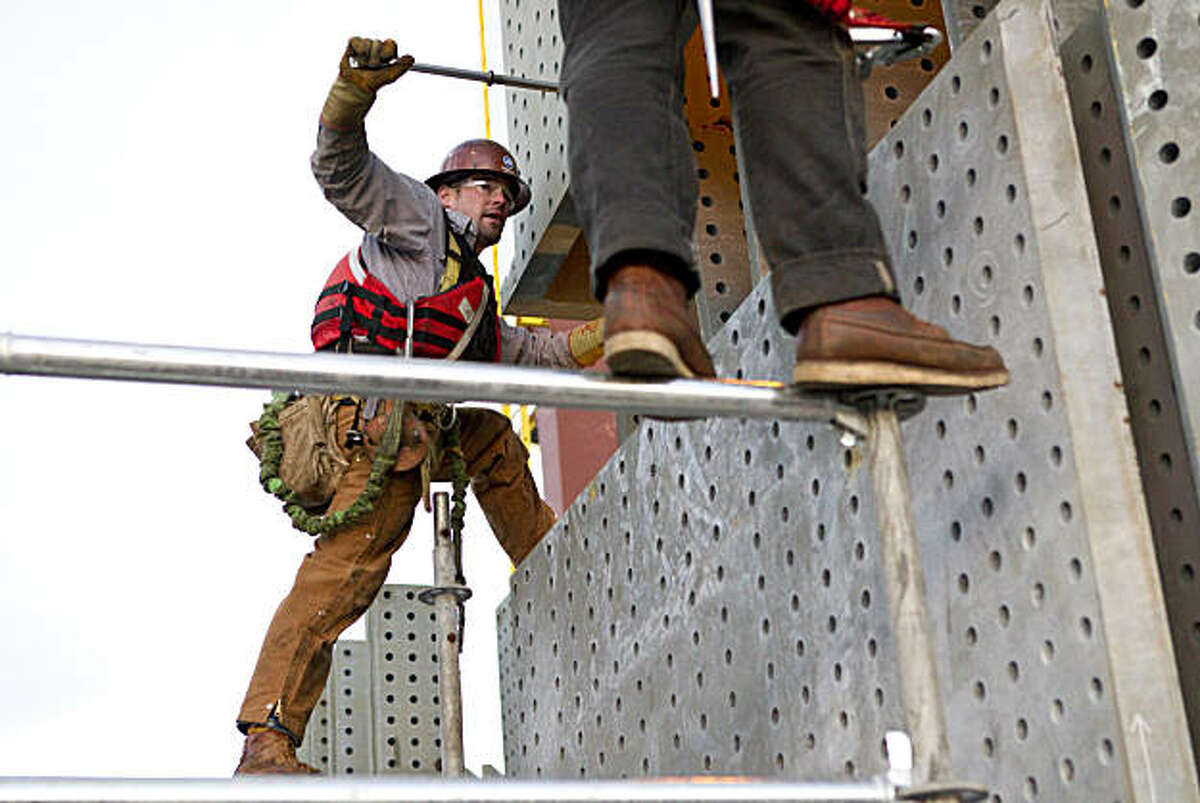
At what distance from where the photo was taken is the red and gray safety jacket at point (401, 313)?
434cm

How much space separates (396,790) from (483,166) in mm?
3319

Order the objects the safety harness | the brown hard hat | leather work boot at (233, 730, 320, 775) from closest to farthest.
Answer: leather work boot at (233, 730, 320, 775) < the safety harness < the brown hard hat

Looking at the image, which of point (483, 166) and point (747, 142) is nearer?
point (747, 142)

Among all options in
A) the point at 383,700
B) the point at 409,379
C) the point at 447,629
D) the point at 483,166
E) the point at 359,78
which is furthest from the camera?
the point at 383,700

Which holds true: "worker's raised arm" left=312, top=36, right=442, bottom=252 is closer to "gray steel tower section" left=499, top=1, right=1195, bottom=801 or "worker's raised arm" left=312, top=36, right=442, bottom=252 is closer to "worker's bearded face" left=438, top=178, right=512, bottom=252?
"worker's bearded face" left=438, top=178, right=512, bottom=252

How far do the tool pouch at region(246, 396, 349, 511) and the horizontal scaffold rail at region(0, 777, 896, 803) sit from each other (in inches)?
110

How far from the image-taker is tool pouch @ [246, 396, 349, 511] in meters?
4.45

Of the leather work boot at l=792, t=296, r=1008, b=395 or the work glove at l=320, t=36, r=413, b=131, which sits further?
the work glove at l=320, t=36, r=413, b=131

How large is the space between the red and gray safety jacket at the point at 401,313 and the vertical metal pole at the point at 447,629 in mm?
421

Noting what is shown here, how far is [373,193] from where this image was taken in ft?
14.2

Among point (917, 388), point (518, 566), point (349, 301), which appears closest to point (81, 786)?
point (917, 388)

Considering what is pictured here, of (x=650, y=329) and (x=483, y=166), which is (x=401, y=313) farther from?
(x=650, y=329)

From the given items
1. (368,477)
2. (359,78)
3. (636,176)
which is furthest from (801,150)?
(368,477)

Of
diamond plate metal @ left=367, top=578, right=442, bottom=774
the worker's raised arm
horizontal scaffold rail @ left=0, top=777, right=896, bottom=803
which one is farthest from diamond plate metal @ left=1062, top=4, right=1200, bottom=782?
diamond plate metal @ left=367, top=578, right=442, bottom=774
